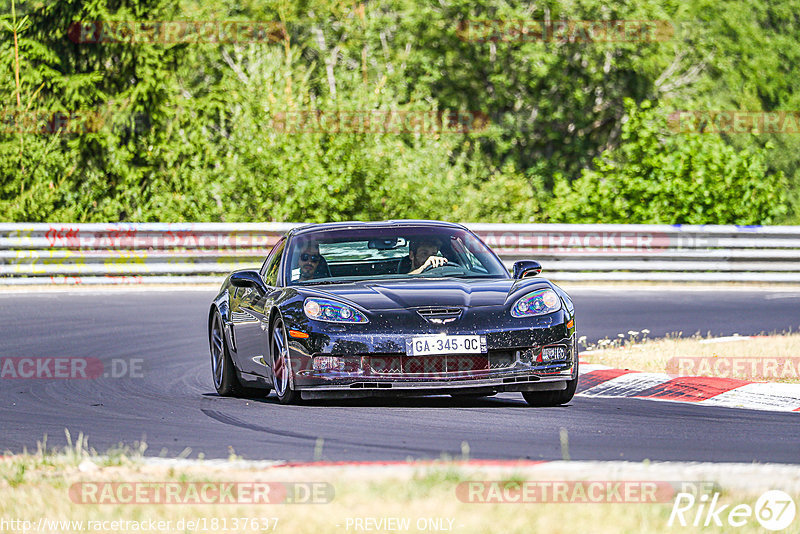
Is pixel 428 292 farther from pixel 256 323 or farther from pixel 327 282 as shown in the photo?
pixel 256 323

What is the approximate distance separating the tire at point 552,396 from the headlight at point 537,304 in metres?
0.41

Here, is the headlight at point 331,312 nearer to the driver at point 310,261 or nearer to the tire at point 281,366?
the tire at point 281,366

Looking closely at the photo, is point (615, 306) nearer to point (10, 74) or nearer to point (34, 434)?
point (34, 434)

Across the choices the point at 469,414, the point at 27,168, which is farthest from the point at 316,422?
the point at 27,168

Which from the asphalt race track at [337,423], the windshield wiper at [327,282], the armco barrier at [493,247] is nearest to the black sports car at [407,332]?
the windshield wiper at [327,282]

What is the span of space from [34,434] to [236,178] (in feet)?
59.3

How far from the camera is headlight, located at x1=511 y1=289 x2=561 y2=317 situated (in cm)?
867

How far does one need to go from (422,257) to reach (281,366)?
149 cm

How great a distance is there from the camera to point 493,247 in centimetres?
2173

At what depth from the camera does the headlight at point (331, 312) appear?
8586 millimetres

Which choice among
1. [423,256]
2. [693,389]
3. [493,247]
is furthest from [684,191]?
[423,256]

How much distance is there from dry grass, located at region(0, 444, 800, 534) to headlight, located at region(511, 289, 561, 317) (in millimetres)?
2469

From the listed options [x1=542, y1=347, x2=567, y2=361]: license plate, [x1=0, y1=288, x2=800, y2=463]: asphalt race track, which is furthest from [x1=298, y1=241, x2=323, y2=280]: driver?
[x1=542, y1=347, x2=567, y2=361]: license plate

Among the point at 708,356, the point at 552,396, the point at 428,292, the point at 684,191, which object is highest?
the point at 684,191
